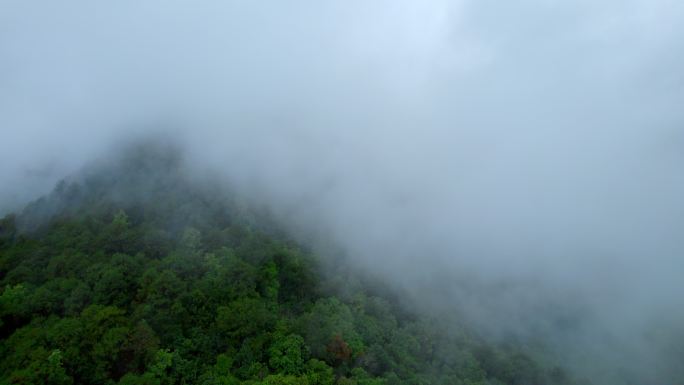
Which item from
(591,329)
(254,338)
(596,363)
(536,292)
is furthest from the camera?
(536,292)

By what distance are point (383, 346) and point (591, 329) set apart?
2583 inches

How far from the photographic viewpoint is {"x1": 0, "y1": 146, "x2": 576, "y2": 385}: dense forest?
49.1m

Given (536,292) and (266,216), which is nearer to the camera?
(266,216)

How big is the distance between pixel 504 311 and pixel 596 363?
17.6m

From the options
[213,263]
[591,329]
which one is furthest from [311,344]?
[591,329]

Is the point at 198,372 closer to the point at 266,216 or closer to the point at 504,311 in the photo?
the point at 266,216

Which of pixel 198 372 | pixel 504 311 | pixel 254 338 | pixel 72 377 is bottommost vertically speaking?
pixel 72 377

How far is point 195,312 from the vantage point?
55.9 meters

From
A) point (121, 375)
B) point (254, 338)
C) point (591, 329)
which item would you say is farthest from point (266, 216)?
point (591, 329)

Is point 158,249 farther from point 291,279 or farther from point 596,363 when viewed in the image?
point 596,363

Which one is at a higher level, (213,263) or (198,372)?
(213,263)

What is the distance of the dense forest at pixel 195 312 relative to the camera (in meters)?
49.1

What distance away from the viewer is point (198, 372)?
166ft

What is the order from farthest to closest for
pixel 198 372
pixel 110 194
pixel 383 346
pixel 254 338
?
pixel 110 194
pixel 383 346
pixel 254 338
pixel 198 372
